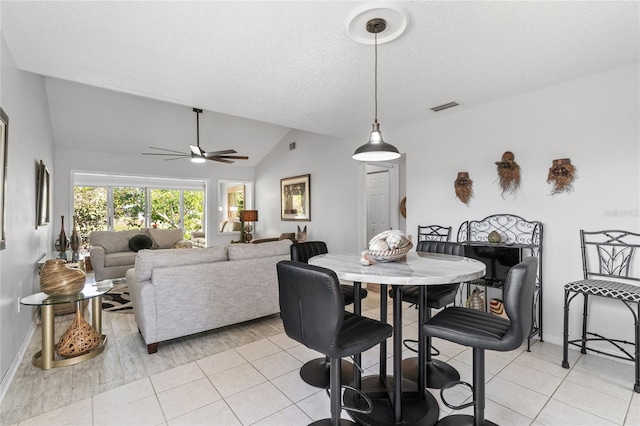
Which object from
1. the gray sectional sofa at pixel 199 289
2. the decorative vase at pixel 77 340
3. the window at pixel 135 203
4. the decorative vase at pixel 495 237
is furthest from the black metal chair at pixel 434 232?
the window at pixel 135 203

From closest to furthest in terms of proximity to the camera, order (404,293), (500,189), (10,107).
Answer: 1. (10,107)
2. (404,293)
3. (500,189)

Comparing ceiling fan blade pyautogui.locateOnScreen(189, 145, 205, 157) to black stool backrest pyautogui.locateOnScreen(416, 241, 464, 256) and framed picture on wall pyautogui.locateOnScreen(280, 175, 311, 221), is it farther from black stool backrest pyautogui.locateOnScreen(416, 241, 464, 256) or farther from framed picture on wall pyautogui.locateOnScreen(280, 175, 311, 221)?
black stool backrest pyautogui.locateOnScreen(416, 241, 464, 256)

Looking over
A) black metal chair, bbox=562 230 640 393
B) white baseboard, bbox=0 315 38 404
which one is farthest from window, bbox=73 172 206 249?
black metal chair, bbox=562 230 640 393

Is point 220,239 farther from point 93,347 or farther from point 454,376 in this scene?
point 454,376

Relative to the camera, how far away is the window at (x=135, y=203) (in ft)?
21.4

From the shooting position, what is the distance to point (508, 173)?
3277 millimetres

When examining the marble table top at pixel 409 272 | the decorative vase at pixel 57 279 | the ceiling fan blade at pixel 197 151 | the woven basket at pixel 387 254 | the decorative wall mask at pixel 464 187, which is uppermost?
the ceiling fan blade at pixel 197 151

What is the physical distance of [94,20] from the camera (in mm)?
1961

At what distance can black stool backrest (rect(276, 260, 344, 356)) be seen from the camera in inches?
55.4

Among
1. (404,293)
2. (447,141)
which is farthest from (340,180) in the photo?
(404,293)

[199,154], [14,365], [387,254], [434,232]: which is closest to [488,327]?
[387,254]

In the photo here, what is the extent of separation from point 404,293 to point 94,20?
2844mm

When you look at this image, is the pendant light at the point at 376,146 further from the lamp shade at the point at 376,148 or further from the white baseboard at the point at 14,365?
the white baseboard at the point at 14,365

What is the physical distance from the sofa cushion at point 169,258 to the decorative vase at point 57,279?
46 cm
